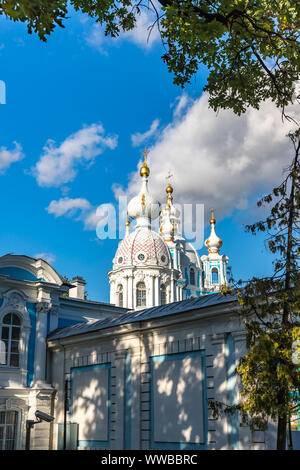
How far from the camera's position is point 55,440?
19.2 metres

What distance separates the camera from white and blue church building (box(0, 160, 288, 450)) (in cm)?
1386

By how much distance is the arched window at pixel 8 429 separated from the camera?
61.6ft

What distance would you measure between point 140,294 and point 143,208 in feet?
38.9

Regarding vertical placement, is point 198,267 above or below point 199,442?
above

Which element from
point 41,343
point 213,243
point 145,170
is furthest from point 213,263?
point 41,343

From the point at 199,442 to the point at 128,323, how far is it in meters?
4.27

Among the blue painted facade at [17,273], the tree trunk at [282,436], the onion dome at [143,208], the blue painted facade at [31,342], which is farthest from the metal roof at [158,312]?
the onion dome at [143,208]

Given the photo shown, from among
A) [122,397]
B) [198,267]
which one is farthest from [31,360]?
[198,267]

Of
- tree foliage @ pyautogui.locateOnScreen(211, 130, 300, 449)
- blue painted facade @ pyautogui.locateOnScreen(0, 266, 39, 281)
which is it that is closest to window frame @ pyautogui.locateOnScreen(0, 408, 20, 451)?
blue painted facade @ pyautogui.locateOnScreen(0, 266, 39, 281)

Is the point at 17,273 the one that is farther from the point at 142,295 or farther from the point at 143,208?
the point at 143,208

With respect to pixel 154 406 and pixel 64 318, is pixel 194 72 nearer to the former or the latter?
pixel 154 406

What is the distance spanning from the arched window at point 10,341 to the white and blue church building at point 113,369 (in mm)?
37

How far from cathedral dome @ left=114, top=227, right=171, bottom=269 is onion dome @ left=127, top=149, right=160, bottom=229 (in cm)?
613

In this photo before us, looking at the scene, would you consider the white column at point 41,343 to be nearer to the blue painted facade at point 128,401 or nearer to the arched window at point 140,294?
the blue painted facade at point 128,401
